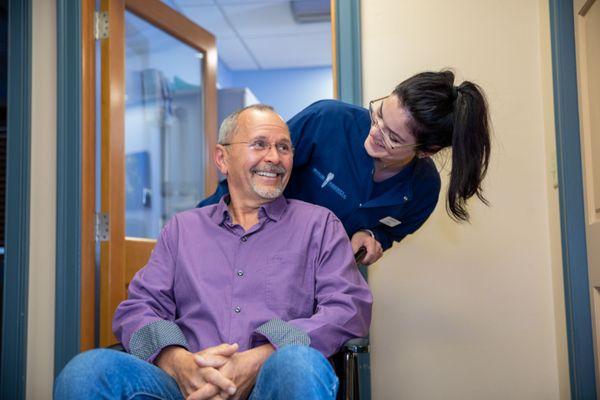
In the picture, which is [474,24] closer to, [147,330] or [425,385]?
[425,385]

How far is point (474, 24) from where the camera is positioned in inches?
92.0

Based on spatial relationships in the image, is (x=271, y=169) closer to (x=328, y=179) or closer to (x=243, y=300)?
(x=328, y=179)

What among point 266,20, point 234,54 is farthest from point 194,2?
point 234,54

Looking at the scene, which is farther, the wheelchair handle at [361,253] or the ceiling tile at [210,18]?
the ceiling tile at [210,18]

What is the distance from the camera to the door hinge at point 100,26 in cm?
255

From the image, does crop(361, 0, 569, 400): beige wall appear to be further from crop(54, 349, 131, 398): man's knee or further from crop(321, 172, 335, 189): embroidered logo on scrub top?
crop(54, 349, 131, 398): man's knee

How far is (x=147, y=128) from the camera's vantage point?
4.11 meters

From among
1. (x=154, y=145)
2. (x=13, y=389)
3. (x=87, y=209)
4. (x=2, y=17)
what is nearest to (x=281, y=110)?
(x=154, y=145)

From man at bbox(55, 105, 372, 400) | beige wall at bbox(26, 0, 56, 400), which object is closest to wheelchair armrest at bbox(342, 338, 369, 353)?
man at bbox(55, 105, 372, 400)

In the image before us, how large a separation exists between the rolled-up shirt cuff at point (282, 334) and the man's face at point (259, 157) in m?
0.42

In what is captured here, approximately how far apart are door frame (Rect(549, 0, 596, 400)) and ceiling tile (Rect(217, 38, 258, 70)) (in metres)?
3.29

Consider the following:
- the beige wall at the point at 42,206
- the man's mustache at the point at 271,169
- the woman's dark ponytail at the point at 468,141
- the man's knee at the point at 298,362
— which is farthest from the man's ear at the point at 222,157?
the beige wall at the point at 42,206

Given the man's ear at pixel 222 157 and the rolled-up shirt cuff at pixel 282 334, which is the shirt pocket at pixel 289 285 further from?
the man's ear at pixel 222 157

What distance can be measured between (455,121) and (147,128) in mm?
2939
